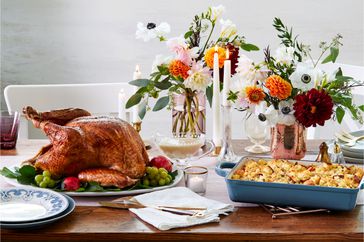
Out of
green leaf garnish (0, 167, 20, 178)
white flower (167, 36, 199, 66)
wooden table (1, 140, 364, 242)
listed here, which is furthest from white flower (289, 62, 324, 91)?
green leaf garnish (0, 167, 20, 178)

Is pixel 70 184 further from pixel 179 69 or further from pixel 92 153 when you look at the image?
pixel 179 69

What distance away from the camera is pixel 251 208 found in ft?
5.41

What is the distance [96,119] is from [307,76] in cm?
58

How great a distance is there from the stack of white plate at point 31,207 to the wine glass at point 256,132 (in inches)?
30.0

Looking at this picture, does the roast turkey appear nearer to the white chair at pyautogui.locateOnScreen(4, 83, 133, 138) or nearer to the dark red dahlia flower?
the dark red dahlia flower

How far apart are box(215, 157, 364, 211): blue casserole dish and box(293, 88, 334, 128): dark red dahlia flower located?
279 millimetres

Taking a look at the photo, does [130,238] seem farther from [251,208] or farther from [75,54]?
[75,54]

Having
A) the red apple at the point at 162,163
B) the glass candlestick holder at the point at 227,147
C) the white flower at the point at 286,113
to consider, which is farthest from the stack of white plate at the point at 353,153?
the red apple at the point at 162,163

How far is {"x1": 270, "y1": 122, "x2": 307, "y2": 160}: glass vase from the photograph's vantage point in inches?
79.0

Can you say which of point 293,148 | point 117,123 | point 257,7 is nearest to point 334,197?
point 293,148

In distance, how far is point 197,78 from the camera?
2.10 metres

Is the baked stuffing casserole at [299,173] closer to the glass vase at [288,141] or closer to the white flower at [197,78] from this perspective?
the glass vase at [288,141]

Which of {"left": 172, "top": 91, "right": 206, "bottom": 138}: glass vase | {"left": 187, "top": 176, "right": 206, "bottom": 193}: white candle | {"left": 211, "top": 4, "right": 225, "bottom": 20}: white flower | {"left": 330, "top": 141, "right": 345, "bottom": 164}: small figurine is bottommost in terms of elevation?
{"left": 187, "top": 176, "right": 206, "bottom": 193}: white candle

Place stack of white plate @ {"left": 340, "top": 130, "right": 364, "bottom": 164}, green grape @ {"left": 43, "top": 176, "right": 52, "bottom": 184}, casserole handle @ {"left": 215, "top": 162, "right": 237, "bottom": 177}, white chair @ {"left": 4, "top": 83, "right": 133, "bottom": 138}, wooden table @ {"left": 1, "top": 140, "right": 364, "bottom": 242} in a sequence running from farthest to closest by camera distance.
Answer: white chair @ {"left": 4, "top": 83, "right": 133, "bottom": 138} < stack of white plate @ {"left": 340, "top": 130, "right": 364, "bottom": 164} < casserole handle @ {"left": 215, "top": 162, "right": 237, "bottom": 177} < green grape @ {"left": 43, "top": 176, "right": 52, "bottom": 184} < wooden table @ {"left": 1, "top": 140, "right": 364, "bottom": 242}
